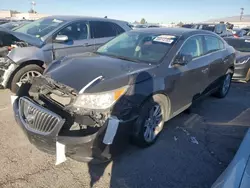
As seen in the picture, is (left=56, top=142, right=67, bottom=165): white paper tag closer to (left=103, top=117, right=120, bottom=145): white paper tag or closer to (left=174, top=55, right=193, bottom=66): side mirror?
(left=103, top=117, right=120, bottom=145): white paper tag

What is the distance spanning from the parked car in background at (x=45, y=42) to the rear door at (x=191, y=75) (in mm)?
2724

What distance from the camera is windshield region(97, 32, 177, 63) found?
11.3 feet

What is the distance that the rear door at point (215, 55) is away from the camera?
4.43 m

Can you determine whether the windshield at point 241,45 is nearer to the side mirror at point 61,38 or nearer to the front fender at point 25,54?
the side mirror at point 61,38

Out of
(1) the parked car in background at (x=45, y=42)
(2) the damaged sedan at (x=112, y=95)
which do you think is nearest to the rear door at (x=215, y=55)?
(2) the damaged sedan at (x=112, y=95)

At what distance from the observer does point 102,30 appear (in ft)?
20.6

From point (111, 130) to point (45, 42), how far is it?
344 centimetres

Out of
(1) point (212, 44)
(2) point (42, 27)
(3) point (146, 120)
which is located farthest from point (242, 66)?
(2) point (42, 27)

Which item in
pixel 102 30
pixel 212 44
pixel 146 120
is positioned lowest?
pixel 146 120

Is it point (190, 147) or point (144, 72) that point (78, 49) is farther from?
point (190, 147)

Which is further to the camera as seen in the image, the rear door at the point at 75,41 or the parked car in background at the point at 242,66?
the parked car in background at the point at 242,66

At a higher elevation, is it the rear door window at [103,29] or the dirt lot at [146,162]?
the rear door window at [103,29]

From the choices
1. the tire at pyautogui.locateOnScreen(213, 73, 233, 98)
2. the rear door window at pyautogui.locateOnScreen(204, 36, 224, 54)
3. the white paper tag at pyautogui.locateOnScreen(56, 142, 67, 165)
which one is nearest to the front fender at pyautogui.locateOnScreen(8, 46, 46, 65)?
the white paper tag at pyautogui.locateOnScreen(56, 142, 67, 165)

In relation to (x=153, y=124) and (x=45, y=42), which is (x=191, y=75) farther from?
(x=45, y=42)
